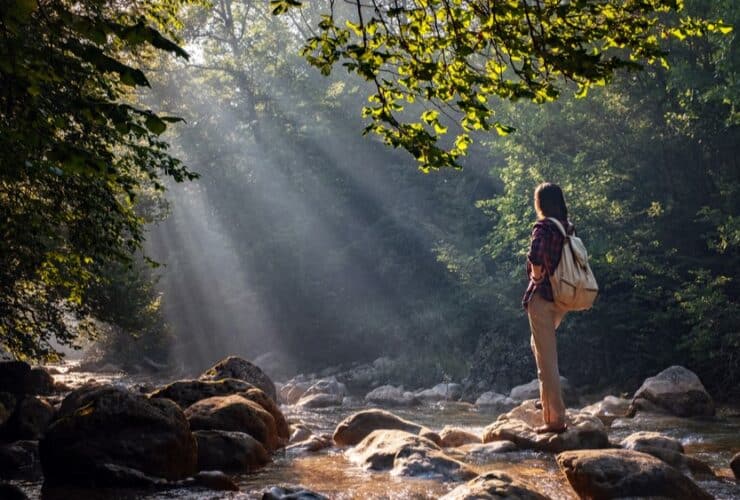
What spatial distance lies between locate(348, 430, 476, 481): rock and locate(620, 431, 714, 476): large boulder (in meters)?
1.81

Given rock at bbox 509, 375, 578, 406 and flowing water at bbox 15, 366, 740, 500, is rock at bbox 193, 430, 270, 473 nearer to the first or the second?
flowing water at bbox 15, 366, 740, 500

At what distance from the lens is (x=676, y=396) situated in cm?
1170

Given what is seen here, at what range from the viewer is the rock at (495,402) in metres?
15.7

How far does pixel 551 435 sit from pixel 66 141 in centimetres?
554

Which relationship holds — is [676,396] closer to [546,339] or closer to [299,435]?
[546,339]

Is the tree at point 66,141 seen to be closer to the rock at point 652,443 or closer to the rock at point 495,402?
the rock at point 652,443

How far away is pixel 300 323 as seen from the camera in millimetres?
29312

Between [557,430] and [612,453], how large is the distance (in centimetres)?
165

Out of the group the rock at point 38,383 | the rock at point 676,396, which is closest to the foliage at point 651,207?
the rock at point 676,396

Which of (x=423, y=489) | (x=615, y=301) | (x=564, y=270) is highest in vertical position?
(x=615, y=301)

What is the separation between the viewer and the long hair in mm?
7078

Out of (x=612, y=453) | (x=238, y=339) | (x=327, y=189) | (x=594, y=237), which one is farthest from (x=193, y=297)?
(x=612, y=453)

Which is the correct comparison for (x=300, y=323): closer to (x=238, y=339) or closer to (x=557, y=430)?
(x=238, y=339)

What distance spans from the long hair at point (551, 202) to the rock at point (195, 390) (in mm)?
5162
